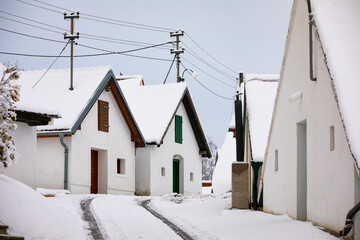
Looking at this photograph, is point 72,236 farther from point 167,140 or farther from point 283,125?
point 167,140

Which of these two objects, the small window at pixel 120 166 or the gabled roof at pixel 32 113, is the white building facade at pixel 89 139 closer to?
the small window at pixel 120 166

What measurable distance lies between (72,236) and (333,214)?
4.69m

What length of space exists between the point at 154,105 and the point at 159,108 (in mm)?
598

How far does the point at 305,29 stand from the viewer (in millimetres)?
14242

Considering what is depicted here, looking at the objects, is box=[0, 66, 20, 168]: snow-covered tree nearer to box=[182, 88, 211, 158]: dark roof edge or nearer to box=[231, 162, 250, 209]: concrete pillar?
box=[231, 162, 250, 209]: concrete pillar

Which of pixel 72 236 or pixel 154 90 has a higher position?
pixel 154 90

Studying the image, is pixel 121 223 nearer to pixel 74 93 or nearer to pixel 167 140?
pixel 74 93

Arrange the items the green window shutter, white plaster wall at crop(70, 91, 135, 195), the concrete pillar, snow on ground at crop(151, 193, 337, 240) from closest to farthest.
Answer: snow on ground at crop(151, 193, 337, 240)
the concrete pillar
white plaster wall at crop(70, 91, 135, 195)
the green window shutter

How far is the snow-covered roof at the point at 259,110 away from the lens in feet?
71.2

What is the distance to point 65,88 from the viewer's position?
31.0 m

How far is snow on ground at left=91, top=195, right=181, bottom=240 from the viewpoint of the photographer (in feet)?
42.5

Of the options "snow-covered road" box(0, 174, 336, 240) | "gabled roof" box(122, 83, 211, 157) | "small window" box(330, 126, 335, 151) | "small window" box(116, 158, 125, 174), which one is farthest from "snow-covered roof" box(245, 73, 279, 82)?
"small window" box(330, 126, 335, 151)

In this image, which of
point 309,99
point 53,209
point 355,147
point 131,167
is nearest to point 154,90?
point 131,167

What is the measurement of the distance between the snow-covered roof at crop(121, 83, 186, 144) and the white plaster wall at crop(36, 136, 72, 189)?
683cm
